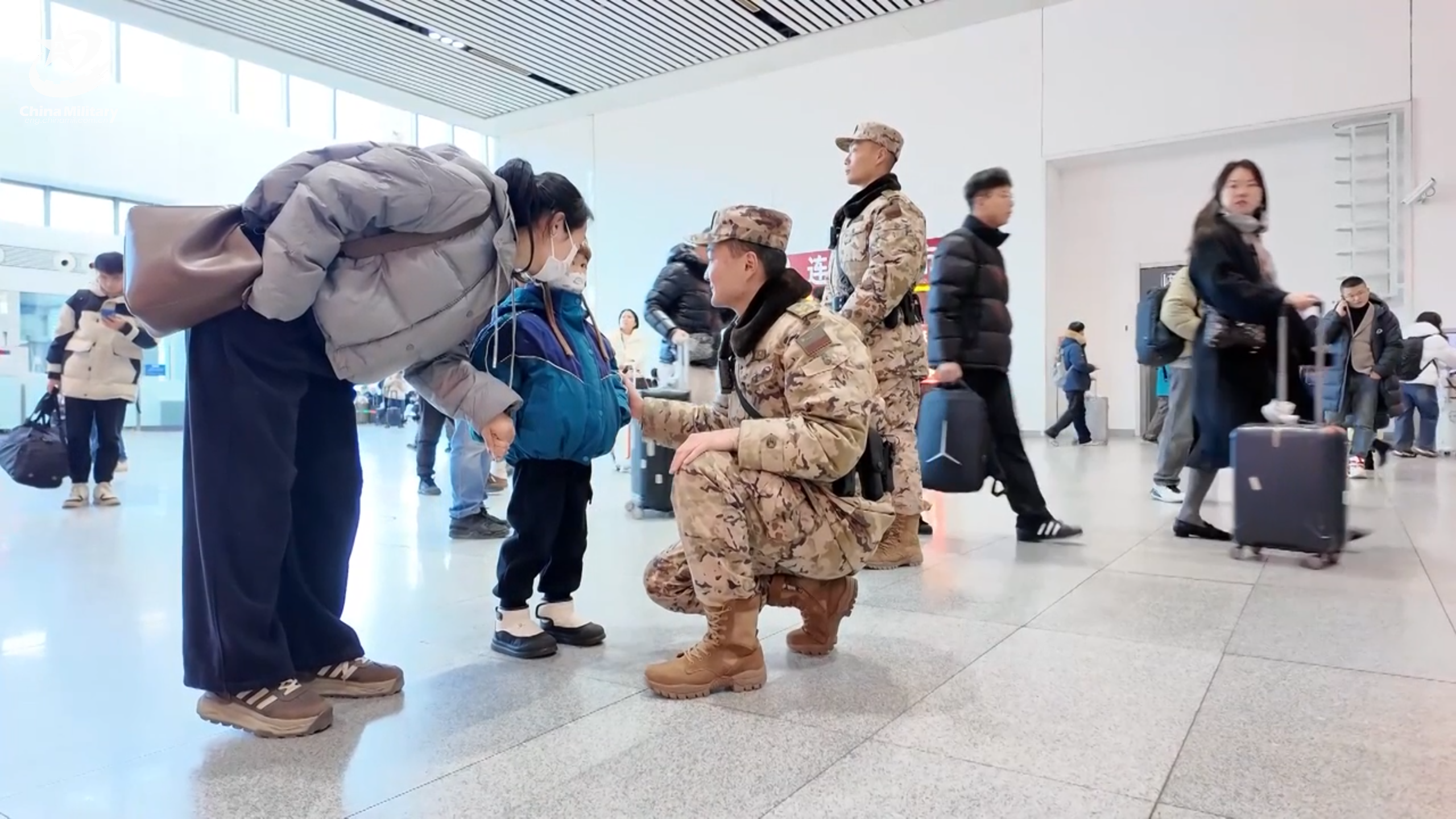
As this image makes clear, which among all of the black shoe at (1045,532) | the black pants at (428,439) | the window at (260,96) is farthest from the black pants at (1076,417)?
the window at (260,96)

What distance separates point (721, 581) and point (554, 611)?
0.65 m

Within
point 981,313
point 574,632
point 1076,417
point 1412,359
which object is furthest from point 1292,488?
point 1076,417

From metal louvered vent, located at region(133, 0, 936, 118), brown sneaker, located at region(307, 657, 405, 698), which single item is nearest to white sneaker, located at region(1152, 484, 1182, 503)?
brown sneaker, located at region(307, 657, 405, 698)

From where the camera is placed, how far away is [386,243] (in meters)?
1.72

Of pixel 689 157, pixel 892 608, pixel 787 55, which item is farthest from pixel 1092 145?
pixel 892 608

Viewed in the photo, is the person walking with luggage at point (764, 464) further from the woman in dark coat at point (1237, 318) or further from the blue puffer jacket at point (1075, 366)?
the blue puffer jacket at point (1075, 366)

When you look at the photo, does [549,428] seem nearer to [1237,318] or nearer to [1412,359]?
[1237,318]

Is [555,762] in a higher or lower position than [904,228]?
lower

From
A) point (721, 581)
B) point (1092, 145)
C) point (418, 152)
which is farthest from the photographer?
point (1092, 145)

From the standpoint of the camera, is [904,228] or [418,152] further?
[904,228]

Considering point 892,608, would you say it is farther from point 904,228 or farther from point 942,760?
point 904,228

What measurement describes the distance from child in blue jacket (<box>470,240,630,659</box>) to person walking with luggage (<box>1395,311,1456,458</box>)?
751cm

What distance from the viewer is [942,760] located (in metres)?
1.56

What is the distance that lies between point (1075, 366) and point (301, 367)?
30.2ft
